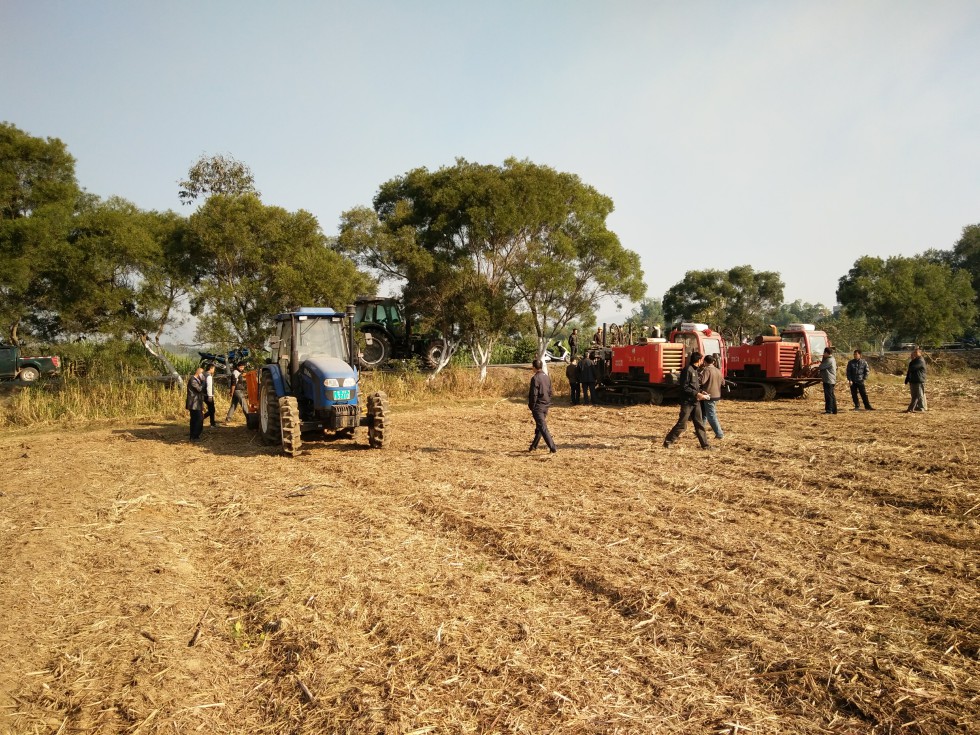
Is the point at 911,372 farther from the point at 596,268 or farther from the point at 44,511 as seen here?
the point at 44,511

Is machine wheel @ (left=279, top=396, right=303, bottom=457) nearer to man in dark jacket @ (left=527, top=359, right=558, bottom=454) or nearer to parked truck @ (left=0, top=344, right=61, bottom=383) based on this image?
man in dark jacket @ (left=527, top=359, right=558, bottom=454)

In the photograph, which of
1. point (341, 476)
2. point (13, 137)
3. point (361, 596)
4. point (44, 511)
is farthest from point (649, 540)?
point (13, 137)

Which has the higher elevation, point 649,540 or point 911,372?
point 911,372

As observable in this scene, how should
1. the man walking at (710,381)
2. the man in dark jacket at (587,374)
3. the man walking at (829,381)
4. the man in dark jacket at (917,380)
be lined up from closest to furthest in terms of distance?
the man walking at (710,381)
the man in dark jacket at (917,380)
the man walking at (829,381)
the man in dark jacket at (587,374)

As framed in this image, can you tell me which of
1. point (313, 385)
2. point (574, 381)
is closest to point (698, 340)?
point (574, 381)

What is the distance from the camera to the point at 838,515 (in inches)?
244

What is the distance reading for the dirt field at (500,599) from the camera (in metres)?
3.20

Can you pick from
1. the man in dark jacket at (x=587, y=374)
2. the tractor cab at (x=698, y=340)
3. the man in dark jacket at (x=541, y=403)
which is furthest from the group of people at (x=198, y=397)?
the tractor cab at (x=698, y=340)

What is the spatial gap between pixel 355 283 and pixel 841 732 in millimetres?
17160

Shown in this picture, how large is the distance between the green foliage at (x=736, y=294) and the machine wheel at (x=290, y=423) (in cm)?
3951

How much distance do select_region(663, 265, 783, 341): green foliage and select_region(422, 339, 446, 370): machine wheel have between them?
28316mm

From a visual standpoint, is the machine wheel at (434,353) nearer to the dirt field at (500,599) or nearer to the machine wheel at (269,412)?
the machine wheel at (269,412)

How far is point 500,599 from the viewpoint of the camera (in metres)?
4.42

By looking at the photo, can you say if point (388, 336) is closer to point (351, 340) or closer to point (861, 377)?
point (351, 340)
